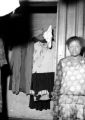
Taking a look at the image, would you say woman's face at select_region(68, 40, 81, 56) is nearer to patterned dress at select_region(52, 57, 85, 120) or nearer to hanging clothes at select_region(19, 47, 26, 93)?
patterned dress at select_region(52, 57, 85, 120)

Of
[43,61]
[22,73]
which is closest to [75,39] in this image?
[43,61]

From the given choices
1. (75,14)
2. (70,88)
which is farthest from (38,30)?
(70,88)

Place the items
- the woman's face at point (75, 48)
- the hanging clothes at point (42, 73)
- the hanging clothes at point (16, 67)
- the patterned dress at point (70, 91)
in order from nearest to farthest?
the patterned dress at point (70, 91)
the woman's face at point (75, 48)
the hanging clothes at point (42, 73)
the hanging clothes at point (16, 67)

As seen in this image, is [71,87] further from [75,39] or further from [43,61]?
[43,61]

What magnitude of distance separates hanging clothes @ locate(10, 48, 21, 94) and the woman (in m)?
1.16

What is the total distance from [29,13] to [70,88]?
77.6 inches

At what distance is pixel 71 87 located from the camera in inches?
145

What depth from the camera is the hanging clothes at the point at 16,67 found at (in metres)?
4.80

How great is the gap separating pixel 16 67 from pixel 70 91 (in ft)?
4.77

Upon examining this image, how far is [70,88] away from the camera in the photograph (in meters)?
3.69

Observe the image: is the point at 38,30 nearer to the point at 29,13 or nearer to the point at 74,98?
the point at 29,13

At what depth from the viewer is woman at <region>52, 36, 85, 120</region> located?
3.61m

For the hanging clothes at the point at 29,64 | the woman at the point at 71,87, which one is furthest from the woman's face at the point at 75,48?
the hanging clothes at the point at 29,64

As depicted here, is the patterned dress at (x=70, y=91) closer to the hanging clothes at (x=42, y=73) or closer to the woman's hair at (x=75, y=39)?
the woman's hair at (x=75, y=39)
